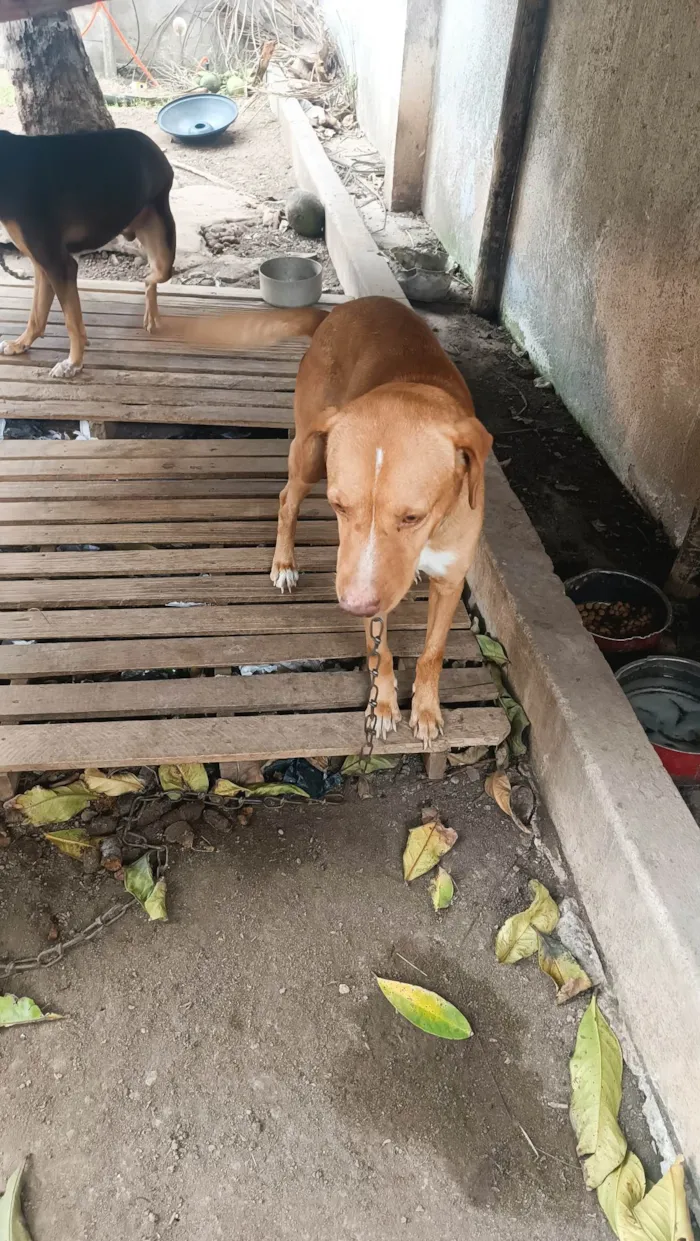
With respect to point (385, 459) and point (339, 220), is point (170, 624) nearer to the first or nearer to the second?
point (385, 459)

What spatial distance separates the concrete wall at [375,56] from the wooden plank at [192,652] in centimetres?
661

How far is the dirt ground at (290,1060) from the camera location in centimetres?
185

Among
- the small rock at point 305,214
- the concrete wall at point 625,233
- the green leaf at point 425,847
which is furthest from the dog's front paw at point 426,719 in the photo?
the small rock at point 305,214

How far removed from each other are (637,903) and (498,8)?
610cm

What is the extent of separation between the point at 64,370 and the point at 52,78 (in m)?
3.40

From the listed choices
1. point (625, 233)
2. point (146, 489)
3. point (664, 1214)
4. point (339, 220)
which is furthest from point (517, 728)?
point (339, 220)

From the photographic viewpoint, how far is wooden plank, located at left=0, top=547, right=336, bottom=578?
3.21 m

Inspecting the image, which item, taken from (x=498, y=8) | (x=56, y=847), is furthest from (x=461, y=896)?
(x=498, y=8)

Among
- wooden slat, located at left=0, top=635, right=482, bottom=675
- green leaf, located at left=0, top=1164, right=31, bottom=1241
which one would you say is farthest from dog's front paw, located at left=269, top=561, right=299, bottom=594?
green leaf, located at left=0, top=1164, right=31, bottom=1241

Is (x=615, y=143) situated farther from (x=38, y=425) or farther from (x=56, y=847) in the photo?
(x=56, y=847)

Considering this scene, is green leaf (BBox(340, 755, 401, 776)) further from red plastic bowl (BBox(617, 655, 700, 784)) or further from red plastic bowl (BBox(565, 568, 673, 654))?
red plastic bowl (BBox(565, 568, 673, 654))

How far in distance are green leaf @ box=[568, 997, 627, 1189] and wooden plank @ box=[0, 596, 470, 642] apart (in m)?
1.55

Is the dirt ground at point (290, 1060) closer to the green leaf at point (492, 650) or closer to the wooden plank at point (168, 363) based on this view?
the green leaf at point (492, 650)

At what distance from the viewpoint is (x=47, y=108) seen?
20.1 ft
